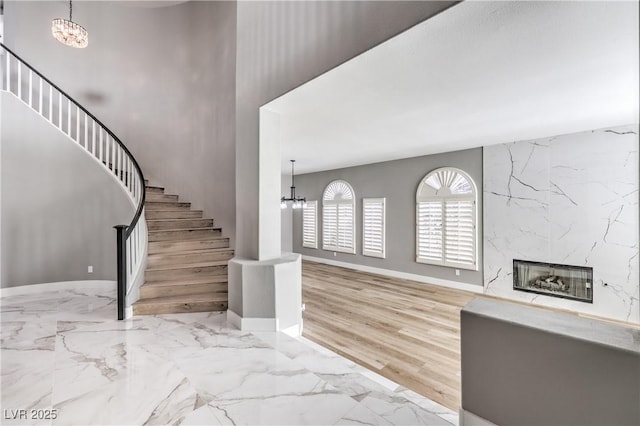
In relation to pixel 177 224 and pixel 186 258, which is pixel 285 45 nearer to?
pixel 186 258

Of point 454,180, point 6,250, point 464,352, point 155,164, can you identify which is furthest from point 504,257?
point 6,250

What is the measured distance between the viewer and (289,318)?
3.24 metres

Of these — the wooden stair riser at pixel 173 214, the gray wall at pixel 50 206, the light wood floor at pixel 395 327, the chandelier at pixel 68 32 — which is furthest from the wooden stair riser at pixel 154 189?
the light wood floor at pixel 395 327

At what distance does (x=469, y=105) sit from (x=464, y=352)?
256cm

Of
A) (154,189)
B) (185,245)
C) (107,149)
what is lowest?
(185,245)

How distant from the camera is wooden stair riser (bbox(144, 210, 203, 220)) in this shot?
198 inches

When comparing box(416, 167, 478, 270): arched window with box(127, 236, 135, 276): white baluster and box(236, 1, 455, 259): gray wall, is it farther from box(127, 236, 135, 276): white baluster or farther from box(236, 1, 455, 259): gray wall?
box(127, 236, 135, 276): white baluster

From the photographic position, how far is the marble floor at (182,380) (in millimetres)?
1811

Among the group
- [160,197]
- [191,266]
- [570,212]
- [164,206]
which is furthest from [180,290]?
[570,212]

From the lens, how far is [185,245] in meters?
4.57

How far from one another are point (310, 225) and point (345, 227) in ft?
4.57

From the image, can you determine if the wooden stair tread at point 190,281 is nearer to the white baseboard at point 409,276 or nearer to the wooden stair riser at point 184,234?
the wooden stair riser at point 184,234

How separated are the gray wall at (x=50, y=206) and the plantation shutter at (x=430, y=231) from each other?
558 cm

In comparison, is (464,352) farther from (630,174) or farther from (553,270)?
(630,174)
